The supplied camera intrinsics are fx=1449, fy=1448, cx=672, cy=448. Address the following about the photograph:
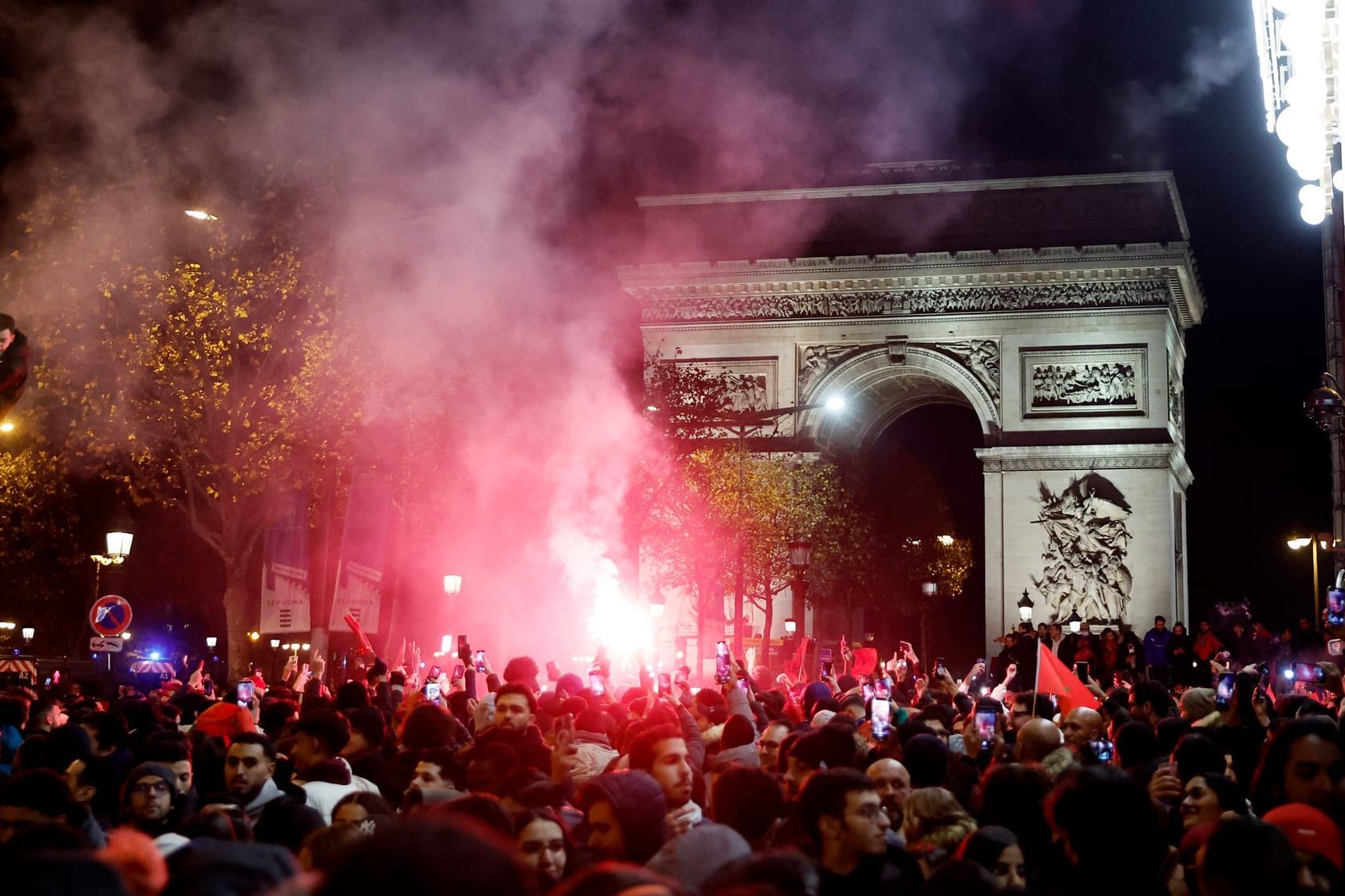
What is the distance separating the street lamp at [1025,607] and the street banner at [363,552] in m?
16.9

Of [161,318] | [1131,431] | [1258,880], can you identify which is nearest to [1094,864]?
[1258,880]

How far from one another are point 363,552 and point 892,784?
21.1 metres

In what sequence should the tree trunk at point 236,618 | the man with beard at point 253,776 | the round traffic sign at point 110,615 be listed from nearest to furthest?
the man with beard at point 253,776 < the round traffic sign at point 110,615 < the tree trunk at point 236,618

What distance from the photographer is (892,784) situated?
687 cm

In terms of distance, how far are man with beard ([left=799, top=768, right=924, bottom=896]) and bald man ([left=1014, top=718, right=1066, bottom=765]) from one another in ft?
8.57

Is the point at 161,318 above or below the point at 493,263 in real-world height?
below

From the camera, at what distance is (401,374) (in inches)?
1007

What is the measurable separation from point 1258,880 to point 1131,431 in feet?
114

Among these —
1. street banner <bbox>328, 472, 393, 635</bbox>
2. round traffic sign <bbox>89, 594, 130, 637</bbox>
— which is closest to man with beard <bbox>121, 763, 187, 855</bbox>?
round traffic sign <bbox>89, 594, 130, 637</bbox>

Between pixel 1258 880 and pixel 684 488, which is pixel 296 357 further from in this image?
A: pixel 1258 880

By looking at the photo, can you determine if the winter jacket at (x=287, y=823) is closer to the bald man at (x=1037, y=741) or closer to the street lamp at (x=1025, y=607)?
the bald man at (x=1037, y=741)

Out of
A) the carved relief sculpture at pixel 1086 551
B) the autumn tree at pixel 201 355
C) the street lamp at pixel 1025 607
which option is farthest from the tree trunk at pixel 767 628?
the autumn tree at pixel 201 355

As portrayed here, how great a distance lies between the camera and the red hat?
4898 mm

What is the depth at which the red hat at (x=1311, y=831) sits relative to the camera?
4.90 metres
